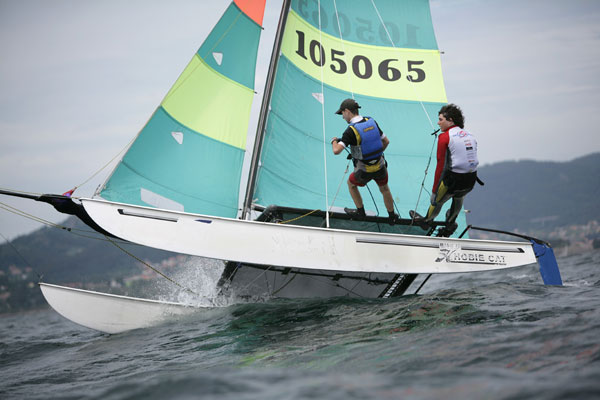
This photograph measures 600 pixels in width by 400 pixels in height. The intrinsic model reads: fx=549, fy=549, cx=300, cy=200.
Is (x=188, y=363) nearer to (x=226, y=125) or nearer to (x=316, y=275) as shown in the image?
(x=316, y=275)

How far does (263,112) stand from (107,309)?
10.4 ft

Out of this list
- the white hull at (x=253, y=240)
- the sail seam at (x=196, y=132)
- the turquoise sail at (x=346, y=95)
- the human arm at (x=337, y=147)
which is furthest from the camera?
the turquoise sail at (x=346, y=95)

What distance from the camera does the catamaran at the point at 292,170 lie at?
558cm

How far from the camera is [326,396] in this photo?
288cm

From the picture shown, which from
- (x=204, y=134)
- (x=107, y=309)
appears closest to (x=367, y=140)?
(x=204, y=134)

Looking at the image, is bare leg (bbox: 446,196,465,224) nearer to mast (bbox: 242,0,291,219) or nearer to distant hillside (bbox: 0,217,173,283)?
mast (bbox: 242,0,291,219)

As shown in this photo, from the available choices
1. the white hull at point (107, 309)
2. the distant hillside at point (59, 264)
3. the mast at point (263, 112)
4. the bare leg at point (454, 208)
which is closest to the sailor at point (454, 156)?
the bare leg at point (454, 208)

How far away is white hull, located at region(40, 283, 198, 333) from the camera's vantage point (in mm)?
6359

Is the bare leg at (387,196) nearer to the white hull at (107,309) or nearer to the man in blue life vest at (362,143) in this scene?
the man in blue life vest at (362,143)

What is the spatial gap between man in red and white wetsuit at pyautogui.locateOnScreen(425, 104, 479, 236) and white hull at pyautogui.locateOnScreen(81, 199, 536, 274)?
809mm

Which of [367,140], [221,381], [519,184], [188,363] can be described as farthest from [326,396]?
[519,184]

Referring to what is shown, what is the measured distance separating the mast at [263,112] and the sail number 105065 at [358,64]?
299 mm

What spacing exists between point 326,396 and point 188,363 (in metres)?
A: 1.89

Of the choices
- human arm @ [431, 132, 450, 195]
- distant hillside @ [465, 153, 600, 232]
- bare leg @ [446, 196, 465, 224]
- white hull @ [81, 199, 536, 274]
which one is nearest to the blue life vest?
human arm @ [431, 132, 450, 195]
